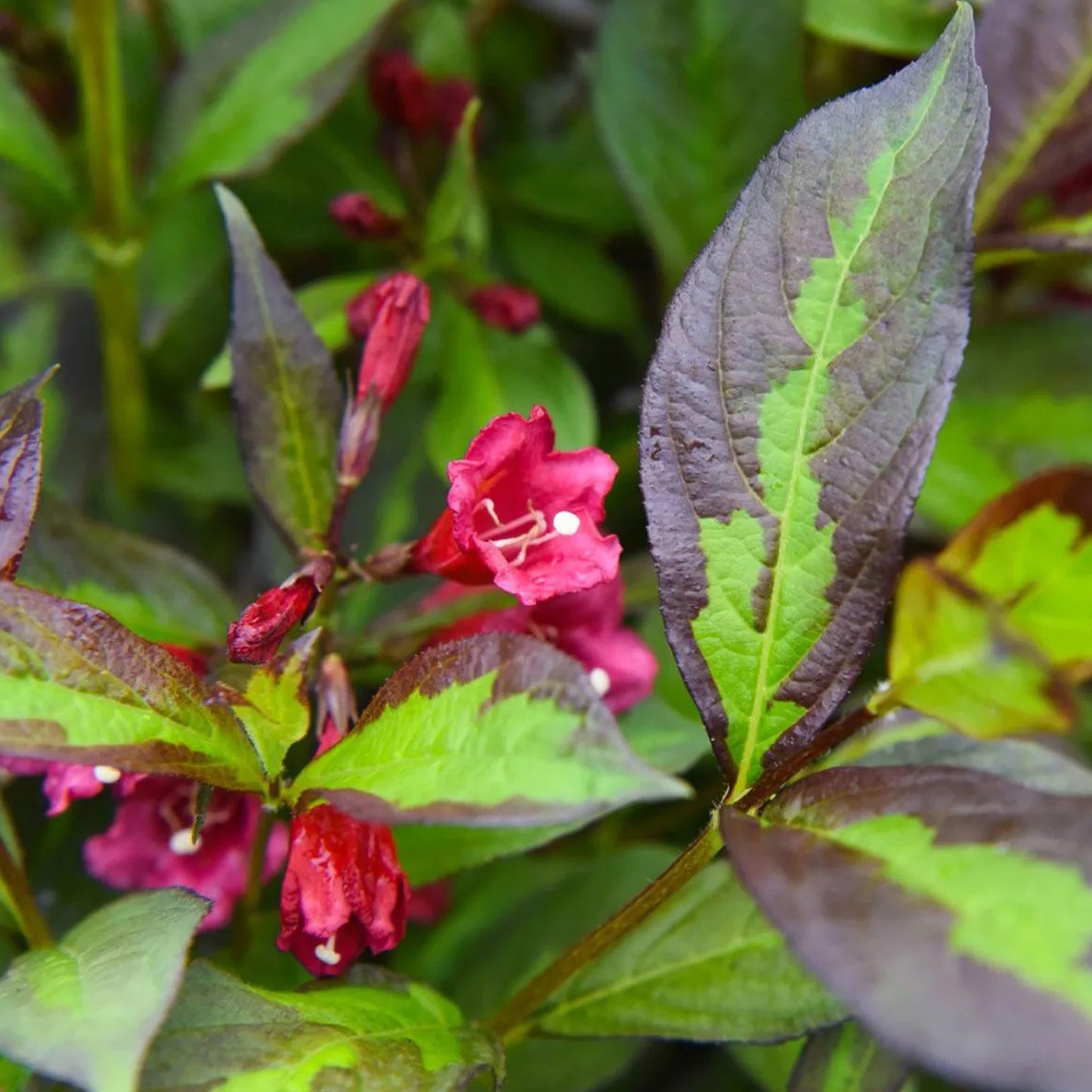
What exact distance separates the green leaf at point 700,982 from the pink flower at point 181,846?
0.20 meters

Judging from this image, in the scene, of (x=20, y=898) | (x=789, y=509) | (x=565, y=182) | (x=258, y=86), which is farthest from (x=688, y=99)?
(x=20, y=898)

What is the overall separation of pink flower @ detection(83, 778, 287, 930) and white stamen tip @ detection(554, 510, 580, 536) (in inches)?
10.0

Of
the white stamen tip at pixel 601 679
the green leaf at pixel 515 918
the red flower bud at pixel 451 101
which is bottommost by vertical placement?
the green leaf at pixel 515 918

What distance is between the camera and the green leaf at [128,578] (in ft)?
2.54

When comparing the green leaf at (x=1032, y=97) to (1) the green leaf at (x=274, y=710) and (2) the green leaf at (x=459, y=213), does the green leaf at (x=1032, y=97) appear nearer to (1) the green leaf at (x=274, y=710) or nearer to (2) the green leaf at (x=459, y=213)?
(2) the green leaf at (x=459, y=213)

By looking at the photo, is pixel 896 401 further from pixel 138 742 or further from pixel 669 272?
pixel 669 272

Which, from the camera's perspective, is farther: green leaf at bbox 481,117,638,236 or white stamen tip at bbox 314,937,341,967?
green leaf at bbox 481,117,638,236

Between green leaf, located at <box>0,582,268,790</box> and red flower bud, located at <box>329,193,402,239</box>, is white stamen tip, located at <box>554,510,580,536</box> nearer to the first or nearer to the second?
green leaf, located at <box>0,582,268,790</box>

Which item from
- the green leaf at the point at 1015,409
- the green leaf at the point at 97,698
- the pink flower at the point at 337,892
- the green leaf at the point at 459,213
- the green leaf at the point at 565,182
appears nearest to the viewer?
the green leaf at the point at 97,698

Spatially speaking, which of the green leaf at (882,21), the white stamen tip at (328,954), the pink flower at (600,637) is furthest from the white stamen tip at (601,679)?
the green leaf at (882,21)

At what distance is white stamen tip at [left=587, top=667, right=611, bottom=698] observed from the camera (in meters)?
0.74

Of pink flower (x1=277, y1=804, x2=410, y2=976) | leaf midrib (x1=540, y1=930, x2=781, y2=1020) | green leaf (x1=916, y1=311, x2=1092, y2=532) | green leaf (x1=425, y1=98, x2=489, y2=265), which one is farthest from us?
green leaf (x1=916, y1=311, x2=1092, y2=532)

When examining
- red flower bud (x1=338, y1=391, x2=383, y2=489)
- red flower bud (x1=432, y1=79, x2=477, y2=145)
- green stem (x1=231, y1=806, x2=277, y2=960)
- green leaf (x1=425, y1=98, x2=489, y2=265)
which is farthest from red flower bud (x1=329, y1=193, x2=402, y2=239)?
green stem (x1=231, y1=806, x2=277, y2=960)

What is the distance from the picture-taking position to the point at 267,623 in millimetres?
609
